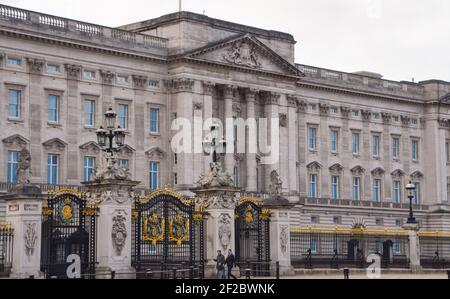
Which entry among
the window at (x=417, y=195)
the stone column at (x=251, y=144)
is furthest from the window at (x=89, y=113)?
the window at (x=417, y=195)

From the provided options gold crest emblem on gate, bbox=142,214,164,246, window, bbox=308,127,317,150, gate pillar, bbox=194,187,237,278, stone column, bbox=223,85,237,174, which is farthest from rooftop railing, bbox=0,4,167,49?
gold crest emblem on gate, bbox=142,214,164,246

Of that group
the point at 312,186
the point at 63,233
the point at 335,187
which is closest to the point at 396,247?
the point at 312,186

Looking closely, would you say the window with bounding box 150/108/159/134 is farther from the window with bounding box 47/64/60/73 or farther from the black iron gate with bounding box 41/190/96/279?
the black iron gate with bounding box 41/190/96/279

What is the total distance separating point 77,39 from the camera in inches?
2990

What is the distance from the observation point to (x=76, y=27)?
7650cm

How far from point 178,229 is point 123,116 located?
34741 millimetres

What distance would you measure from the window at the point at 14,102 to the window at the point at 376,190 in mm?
40920

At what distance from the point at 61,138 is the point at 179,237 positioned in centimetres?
3123

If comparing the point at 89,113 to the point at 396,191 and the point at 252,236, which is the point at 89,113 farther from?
the point at 396,191

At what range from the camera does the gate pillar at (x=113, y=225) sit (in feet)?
136


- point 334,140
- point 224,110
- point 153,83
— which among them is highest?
point 153,83

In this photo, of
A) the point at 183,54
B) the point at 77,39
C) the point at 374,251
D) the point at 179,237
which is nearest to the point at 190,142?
the point at 183,54

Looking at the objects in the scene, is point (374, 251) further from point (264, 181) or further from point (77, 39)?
point (77, 39)
